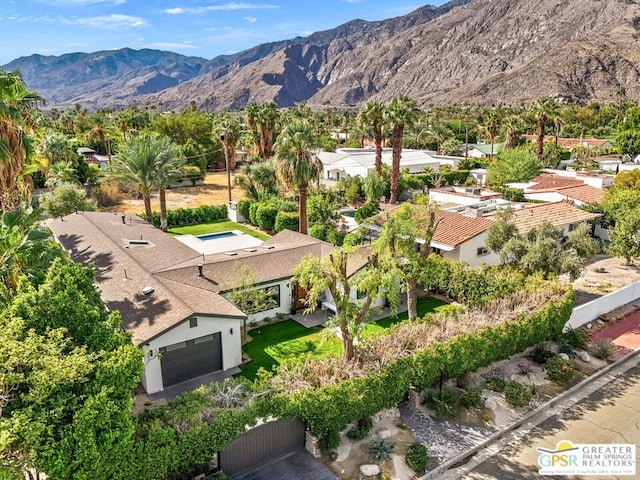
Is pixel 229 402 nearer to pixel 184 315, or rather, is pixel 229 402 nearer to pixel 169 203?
pixel 184 315

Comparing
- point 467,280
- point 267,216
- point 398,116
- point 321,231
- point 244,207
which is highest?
point 398,116

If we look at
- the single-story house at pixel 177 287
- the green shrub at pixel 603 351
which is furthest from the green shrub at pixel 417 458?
the green shrub at pixel 603 351

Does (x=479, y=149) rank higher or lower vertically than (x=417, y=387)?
higher

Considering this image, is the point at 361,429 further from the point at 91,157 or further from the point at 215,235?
the point at 91,157

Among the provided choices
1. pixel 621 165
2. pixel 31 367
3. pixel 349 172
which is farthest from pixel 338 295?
pixel 621 165

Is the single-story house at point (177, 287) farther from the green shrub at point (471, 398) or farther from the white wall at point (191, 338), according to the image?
the green shrub at point (471, 398)

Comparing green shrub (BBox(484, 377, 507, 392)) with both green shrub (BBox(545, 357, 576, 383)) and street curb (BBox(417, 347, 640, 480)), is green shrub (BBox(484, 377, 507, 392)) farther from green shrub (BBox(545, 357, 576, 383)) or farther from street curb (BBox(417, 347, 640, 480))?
green shrub (BBox(545, 357, 576, 383))

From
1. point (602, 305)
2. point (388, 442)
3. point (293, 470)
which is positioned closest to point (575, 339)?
point (602, 305)
